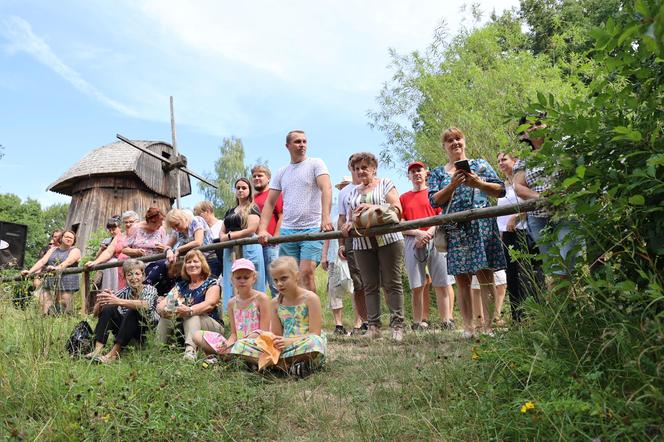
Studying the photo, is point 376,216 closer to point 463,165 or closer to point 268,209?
point 463,165

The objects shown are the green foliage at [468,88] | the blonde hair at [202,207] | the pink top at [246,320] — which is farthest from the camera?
the green foliage at [468,88]

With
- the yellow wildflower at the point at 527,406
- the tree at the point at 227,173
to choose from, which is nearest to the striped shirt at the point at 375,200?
the yellow wildflower at the point at 527,406

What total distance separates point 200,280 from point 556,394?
3802 millimetres

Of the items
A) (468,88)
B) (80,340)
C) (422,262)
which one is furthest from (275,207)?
(468,88)

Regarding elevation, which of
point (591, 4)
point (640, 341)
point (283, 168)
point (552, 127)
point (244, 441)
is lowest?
point (244, 441)

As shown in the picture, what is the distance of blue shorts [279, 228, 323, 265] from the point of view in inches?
231

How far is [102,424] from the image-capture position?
3.21 m

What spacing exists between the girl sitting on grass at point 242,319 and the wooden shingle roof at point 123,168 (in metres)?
17.9

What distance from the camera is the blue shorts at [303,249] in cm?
586

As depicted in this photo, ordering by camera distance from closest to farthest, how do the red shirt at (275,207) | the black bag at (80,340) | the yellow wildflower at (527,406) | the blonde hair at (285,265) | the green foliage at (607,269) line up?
1. the green foliage at (607,269)
2. the yellow wildflower at (527,406)
3. the blonde hair at (285,265)
4. the black bag at (80,340)
5. the red shirt at (275,207)

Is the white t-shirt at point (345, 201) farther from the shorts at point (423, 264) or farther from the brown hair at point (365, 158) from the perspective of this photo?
the shorts at point (423, 264)

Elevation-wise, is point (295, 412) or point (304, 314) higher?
point (304, 314)

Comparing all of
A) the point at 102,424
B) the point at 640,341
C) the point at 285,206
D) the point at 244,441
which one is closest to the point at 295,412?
the point at 244,441

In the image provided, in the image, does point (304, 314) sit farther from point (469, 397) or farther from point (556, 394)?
point (556, 394)
